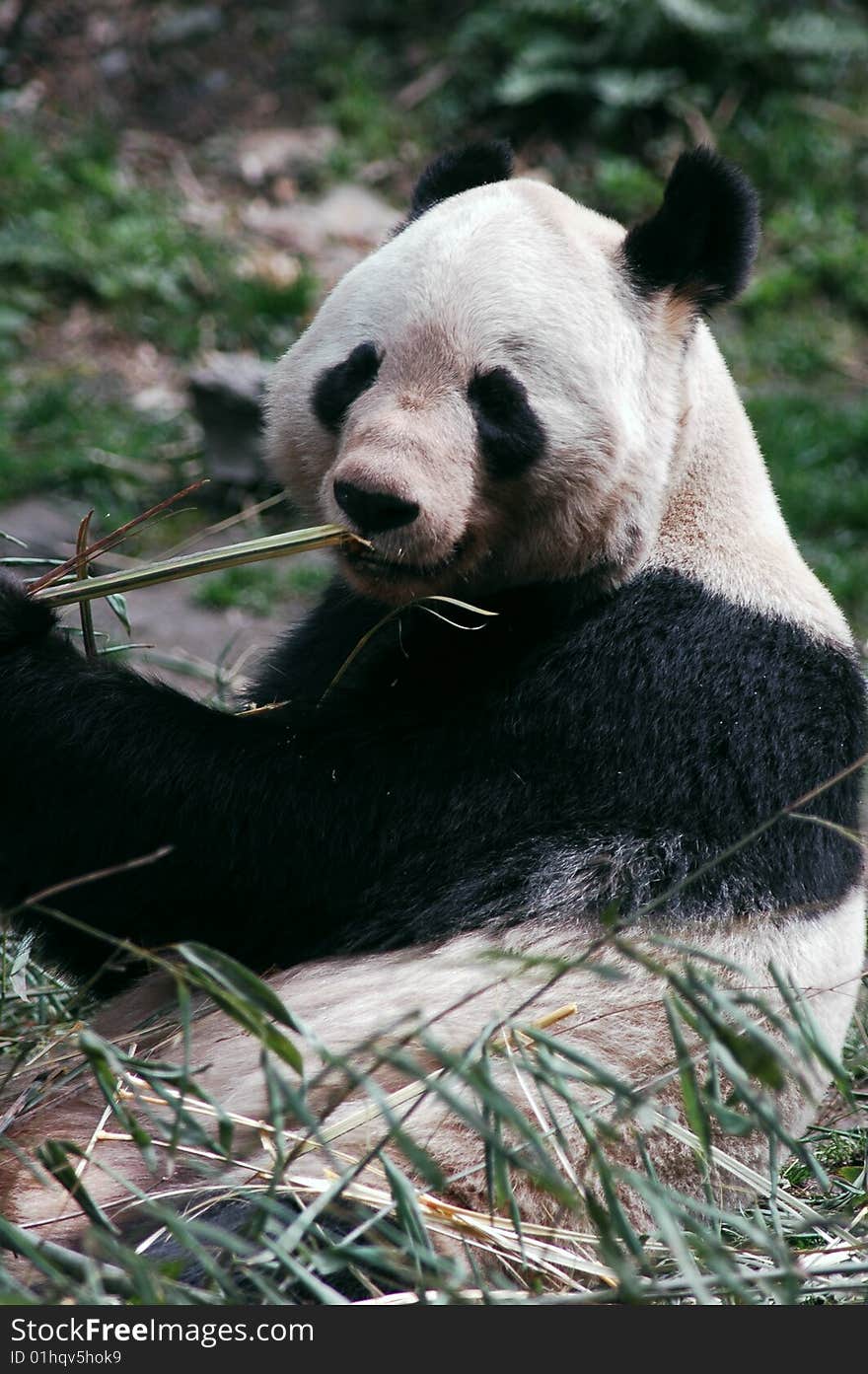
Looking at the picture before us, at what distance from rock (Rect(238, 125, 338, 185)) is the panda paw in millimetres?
8284

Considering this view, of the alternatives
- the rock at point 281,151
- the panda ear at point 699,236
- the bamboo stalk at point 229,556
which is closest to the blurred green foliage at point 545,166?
the rock at point 281,151

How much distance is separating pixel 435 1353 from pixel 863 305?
29.5ft

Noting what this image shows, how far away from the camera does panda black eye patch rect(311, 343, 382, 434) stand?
325cm

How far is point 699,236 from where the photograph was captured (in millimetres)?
3490

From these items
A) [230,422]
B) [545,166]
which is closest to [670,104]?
[545,166]

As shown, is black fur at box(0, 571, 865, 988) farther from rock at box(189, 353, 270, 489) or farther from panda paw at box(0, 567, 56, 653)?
rock at box(189, 353, 270, 489)

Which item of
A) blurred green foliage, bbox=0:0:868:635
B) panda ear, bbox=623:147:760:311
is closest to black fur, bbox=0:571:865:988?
panda ear, bbox=623:147:760:311

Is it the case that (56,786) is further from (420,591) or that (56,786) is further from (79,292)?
(79,292)

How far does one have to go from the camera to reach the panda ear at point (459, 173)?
381 cm

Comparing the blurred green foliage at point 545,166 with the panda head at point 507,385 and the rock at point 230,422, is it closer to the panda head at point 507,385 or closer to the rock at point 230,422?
the rock at point 230,422

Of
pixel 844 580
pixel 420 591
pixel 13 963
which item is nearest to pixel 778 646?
pixel 420 591

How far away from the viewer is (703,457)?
3.47m

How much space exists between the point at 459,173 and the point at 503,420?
3.14 feet

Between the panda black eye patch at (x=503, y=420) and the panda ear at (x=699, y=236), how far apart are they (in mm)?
494
